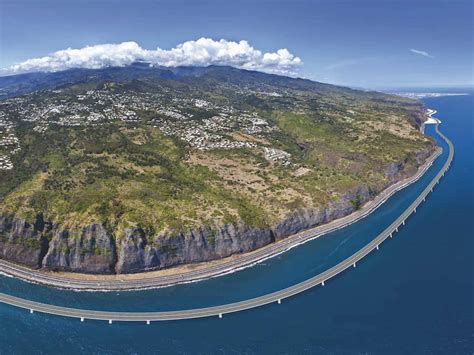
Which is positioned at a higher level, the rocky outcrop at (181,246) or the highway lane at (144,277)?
the rocky outcrop at (181,246)

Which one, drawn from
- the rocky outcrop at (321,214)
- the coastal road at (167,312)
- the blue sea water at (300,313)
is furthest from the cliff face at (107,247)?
the coastal road at (167,312)

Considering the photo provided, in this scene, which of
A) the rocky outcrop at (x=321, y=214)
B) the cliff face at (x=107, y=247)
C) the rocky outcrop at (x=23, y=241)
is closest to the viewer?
the cliff face at (x=107, y=247)

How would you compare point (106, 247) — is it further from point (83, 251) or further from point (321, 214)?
point (321, 214)

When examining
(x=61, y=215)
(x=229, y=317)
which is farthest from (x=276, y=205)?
(x=61, y=215)

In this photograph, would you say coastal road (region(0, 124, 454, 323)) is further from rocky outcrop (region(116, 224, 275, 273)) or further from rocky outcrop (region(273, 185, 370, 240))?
rocky outcrop (region(273, 185, 370, 240))

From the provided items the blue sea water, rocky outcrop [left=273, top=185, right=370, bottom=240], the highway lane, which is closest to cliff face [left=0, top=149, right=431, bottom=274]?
the highway lane

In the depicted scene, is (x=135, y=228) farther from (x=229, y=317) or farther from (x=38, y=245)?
(x=229, y=317)

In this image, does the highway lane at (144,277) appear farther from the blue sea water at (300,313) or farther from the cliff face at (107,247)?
the cliff face at (107,247)

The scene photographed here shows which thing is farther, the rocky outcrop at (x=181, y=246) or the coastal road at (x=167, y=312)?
the rocky outcrop at (x=181, y=246)
